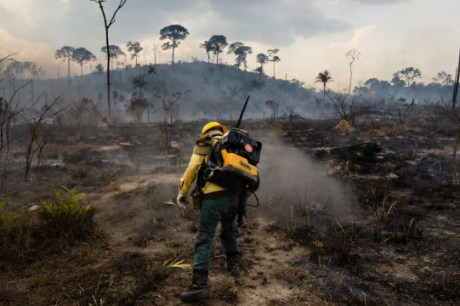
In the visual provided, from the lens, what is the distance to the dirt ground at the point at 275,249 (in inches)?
119

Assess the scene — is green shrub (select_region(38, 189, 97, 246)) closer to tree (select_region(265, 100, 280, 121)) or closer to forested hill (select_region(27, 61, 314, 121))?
tree (select_region(265, 100, 280, 121))

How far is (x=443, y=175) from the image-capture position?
23.1ft

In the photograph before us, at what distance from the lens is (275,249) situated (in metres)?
4.13

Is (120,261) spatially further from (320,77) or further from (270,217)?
(320,77)

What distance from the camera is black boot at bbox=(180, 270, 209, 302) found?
9.41ft

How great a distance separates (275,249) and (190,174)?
1652 millimetres

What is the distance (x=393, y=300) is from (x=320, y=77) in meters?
50.5

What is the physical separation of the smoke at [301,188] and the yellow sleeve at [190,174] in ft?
7.09

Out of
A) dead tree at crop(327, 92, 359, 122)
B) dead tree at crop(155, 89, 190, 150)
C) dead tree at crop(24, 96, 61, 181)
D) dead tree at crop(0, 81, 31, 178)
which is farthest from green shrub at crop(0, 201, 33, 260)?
dead tree at crop(327, 92, 359, 122)

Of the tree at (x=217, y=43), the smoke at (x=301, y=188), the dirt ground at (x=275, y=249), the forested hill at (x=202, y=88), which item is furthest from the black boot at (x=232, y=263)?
the tree at (x=217, y=43)

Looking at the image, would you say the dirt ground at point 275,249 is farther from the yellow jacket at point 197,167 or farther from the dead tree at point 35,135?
the yellow jacket at point 197,167

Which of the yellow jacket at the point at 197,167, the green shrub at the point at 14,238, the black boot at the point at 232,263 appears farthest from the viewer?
the green shrub at the point at 14,238

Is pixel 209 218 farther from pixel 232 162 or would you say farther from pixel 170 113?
pixel 170 113

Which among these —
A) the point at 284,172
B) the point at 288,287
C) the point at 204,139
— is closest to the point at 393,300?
the point at 288,287
